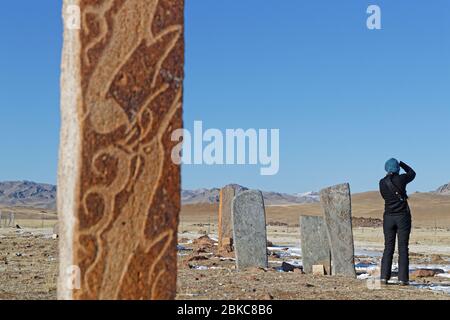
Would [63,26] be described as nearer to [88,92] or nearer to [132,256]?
[88,92]

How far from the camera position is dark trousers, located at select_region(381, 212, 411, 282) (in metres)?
10.1

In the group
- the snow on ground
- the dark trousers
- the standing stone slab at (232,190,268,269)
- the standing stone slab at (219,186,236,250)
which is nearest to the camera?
the dark trousers

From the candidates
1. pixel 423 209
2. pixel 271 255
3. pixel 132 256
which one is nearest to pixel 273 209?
pixel 423 209

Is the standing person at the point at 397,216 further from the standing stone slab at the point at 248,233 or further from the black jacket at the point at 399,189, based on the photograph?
the standing stone slab at the point at 248,233

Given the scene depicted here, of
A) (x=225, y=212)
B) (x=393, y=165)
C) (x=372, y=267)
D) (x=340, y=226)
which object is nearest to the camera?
(x=393, y=165)

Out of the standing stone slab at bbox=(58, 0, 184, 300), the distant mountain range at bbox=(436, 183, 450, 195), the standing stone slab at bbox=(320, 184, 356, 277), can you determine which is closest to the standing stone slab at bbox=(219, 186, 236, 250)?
the standing stone slab at bbox=(320, 184, 356, 277)

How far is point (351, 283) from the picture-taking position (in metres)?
10.4

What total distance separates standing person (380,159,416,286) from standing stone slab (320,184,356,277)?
67.9 inches

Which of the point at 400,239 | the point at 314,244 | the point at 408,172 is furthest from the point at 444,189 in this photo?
the point at 400,239

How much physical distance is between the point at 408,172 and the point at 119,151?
6.38 m

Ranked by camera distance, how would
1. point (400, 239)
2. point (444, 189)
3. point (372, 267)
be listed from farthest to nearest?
point (444, 189), point (372, 267), point (400, 239)

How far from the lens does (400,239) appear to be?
33.4ft

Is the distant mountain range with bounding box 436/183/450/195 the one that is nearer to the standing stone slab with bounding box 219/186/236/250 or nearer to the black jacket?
the standing stone slab with bounding box 219/186/236/250

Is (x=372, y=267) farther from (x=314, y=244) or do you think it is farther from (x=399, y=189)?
(x=399, y=189)
